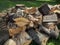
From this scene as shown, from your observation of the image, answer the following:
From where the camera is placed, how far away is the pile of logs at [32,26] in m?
6.25

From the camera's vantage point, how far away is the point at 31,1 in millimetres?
12273

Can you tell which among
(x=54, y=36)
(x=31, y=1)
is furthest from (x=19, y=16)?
(x=31, y=1)

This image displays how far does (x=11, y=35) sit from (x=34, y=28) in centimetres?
101

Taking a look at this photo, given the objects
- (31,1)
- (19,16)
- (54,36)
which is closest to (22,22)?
(19,16)

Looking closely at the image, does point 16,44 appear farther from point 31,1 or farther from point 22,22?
point 31,1

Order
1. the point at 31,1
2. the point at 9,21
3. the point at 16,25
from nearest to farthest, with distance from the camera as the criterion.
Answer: the point at 16,25 < the point at 9,21 < the point at 31,1

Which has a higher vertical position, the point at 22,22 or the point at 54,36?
the point at 22,22

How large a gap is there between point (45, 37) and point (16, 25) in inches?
41.7

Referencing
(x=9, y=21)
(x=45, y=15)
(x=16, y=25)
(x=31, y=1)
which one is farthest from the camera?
(x=31, y=1)

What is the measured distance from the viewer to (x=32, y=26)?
6.73 meters

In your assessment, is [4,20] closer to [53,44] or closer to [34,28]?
[34,28]

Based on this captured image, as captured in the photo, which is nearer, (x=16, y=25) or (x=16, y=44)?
(x=16, y=44)

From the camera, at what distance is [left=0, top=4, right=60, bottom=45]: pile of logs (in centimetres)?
625

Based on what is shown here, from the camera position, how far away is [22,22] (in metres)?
6.71
